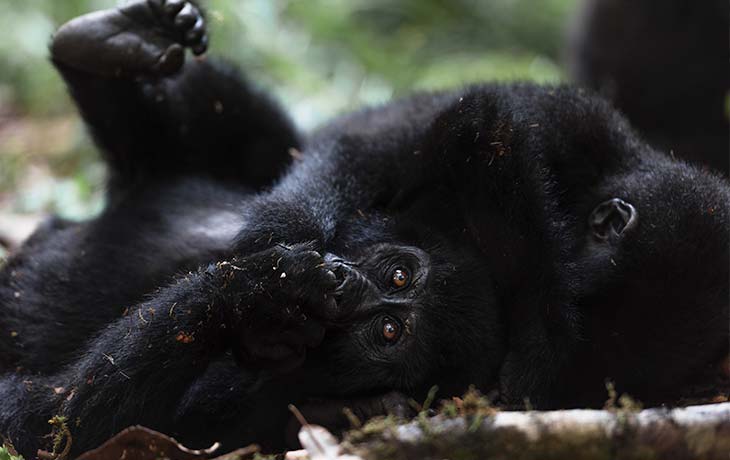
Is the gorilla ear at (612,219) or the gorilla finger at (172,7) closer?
the gorilla ear at (612,219)

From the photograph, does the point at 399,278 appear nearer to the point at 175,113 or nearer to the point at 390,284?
the point at 390,284

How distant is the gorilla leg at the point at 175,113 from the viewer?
145 inches

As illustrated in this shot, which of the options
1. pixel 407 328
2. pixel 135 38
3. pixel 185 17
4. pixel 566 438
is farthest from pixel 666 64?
pixel 566 438

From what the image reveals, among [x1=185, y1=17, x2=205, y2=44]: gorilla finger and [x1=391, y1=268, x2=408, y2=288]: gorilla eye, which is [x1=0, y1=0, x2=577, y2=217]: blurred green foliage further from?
[x1=391, y1=268, x2=408, y2=288]: gorilla eye

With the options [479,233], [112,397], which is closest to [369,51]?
[479,233]

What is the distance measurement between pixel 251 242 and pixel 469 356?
0.84 meters

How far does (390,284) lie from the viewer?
118 inches

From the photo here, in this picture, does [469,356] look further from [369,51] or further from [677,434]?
[369,51]

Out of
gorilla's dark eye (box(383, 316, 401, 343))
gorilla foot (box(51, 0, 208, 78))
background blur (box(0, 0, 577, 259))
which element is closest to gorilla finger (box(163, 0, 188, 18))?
gorilla foot (box(51, 0, 208, 78))

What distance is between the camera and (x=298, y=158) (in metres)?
3.87

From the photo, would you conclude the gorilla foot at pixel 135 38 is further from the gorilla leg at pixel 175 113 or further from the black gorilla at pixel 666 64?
the black gorilla at pixel 666 64

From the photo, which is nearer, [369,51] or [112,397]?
[112,397]

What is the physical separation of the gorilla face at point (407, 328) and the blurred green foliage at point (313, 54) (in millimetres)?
2787

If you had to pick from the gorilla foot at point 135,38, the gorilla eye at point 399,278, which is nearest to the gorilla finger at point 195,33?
the gorilla foot at point 135,38
